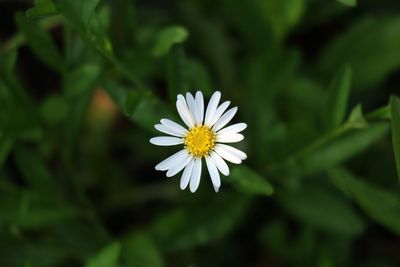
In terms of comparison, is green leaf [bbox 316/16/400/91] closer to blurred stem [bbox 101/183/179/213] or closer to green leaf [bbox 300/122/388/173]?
green leaf [bbox 300/122/388/173]

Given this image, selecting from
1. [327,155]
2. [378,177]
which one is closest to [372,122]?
[327,155]

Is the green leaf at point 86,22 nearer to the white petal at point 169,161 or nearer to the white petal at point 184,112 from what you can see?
the white petal at point 184,112

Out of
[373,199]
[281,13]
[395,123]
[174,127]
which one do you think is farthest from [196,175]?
[281,13]

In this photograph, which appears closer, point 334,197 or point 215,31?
point 334,197

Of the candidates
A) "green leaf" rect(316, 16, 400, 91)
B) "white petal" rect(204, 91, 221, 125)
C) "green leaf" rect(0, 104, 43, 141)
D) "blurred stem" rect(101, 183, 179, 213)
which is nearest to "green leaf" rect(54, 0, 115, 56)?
"white petal" rect(204, 91, 221, 125)

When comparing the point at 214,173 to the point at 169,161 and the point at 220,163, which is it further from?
the point at 169,161

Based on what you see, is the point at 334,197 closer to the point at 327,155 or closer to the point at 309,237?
the point at 309,237
